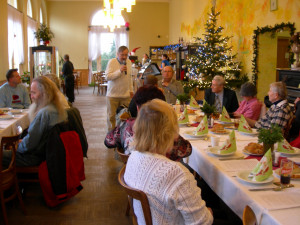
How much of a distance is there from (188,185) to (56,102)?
6.82 ft

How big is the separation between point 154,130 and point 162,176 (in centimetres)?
23

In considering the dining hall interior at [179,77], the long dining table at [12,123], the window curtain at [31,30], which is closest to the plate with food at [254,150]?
the dining hall interior at [179,77]

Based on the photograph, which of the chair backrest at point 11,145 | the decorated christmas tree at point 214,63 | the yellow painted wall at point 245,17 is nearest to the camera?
the chair backrest at point 11,145

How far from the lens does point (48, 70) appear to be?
10406mm

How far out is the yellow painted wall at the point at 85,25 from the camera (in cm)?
1702

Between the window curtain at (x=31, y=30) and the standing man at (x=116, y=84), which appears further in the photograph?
the window curtain at (x=31, y=30)

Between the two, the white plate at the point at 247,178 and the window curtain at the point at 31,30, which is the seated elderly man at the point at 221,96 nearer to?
the white plate at the point at 247,178

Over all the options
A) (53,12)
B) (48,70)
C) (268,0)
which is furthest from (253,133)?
(53,12)

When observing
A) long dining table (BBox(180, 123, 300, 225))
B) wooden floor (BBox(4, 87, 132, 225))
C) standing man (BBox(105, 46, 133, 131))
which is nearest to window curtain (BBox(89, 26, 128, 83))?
standing man (BBox(105, 46, 133, 131))

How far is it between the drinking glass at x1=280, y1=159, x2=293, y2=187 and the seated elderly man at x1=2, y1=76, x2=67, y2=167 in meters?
2.15

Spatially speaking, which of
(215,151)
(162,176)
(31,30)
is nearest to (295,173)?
(215,151)

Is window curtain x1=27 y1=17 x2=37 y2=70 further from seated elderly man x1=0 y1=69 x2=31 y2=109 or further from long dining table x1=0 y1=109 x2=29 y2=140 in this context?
long dining table x1=0 y1=109 x2=29 y2=140

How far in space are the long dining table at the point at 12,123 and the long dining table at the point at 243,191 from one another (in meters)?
2.05

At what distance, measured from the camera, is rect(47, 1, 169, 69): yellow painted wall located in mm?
17016
